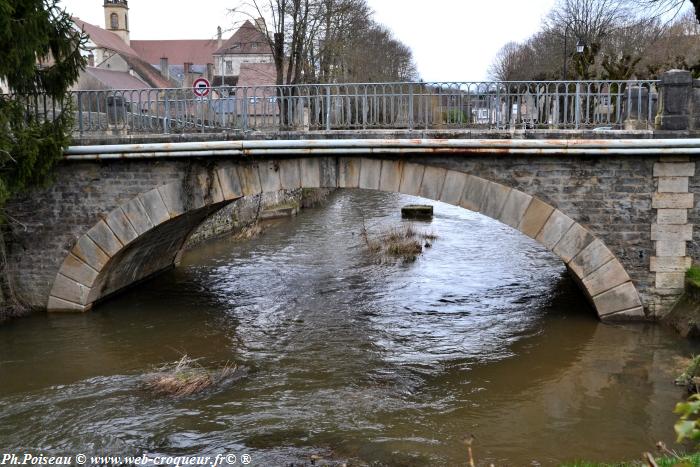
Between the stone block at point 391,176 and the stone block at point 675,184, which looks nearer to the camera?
the stone block at point 675,184

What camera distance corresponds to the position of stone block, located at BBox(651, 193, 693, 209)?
963cm

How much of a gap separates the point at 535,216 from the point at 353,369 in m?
3.19

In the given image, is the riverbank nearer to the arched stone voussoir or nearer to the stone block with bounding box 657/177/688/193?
the stone block with bounding box 657/177/688/193

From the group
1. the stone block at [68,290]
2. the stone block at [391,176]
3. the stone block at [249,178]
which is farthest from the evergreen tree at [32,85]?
the stone block at [391,176]

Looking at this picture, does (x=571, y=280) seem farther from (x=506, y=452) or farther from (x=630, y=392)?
(x=506, y=452)

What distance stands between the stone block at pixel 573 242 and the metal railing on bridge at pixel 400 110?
1389 millimetres

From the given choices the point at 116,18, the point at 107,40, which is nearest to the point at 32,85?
the point at 107,40

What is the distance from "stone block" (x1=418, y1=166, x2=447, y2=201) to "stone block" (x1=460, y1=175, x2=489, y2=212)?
0.33 meters

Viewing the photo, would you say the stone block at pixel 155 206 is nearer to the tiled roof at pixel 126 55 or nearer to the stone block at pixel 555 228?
the stone block at pixel 555 228

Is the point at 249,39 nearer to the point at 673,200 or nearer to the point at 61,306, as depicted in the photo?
the point at 61,306

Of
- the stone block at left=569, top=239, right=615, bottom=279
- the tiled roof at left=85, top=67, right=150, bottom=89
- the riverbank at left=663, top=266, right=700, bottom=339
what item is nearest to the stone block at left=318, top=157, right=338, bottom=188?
the stone block at left=569, top=239, right=615, bottom=279

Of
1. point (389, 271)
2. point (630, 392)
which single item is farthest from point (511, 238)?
point (630, 392)

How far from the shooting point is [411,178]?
10.1 meters

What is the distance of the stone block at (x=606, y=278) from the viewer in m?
9.81
